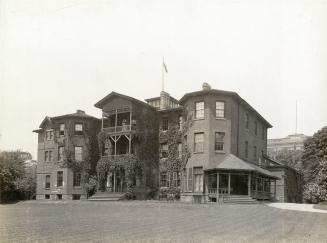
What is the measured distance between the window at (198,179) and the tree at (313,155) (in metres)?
22.8

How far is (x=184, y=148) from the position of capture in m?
36.1

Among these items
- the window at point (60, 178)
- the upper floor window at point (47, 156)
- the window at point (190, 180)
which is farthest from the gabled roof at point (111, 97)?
the upper floor window at point (47, 156)

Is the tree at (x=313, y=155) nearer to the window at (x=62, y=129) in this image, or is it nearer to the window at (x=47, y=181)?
the window at (x=62, y=129)

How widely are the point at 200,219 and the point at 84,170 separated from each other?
2749 cm

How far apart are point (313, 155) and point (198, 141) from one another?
24617mm

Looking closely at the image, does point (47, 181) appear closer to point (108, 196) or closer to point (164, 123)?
point (108, 196)

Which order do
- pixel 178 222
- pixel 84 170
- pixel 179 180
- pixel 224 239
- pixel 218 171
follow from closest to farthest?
pixel 224 239
pixel 178 222
pixel 218 171
pixel 179 180
pixel 84 170

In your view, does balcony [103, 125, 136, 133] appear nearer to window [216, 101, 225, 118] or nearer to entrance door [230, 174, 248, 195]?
window [216, 101, 225, 118]

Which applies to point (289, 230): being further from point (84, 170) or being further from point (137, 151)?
point (84, 170)

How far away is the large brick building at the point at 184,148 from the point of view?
33.8 metres

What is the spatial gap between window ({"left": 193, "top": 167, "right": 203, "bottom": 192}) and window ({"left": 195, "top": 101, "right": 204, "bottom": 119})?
14.1 ft

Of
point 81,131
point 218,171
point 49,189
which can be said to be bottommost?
point 49,189

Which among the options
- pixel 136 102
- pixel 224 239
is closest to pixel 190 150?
pixel 136 102

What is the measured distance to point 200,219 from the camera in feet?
58.4
